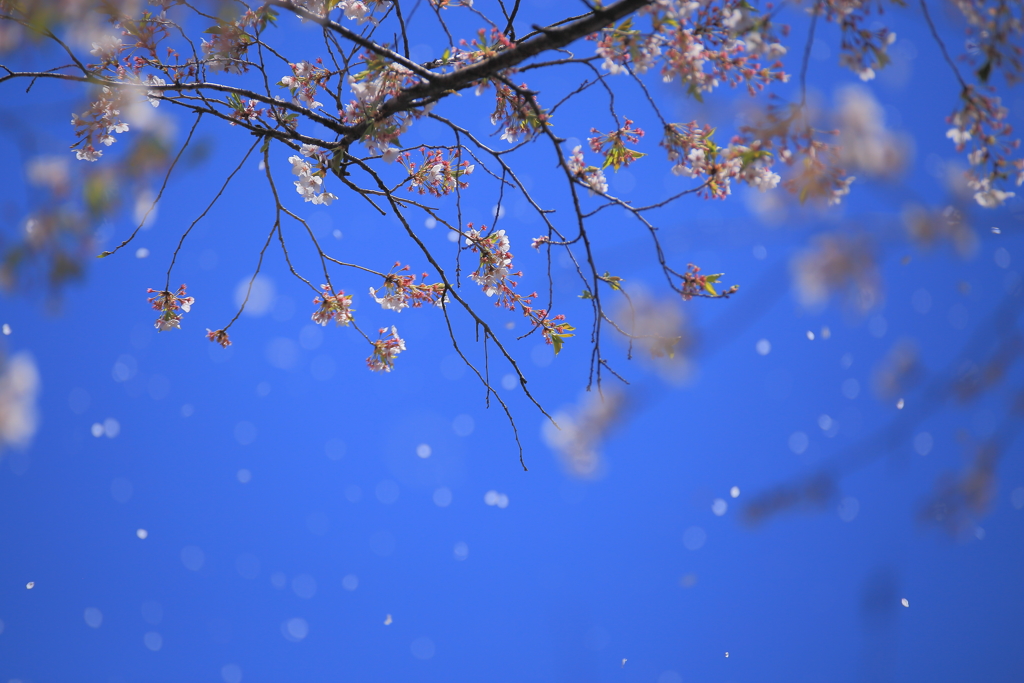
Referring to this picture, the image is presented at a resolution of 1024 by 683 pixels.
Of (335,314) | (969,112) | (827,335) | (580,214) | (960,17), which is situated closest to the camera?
(960,17)

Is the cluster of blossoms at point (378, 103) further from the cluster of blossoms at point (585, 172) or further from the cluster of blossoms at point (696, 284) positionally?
the cluster of blossoms at point (696, 284)

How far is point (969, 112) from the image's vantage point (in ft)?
2.63

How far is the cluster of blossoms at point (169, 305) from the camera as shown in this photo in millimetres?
1297

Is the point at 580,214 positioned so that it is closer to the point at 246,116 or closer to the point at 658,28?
the point at 658,28

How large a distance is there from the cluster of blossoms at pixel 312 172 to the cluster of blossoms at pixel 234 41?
9.2 inches

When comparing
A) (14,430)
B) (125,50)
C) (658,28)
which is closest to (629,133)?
(658,28)

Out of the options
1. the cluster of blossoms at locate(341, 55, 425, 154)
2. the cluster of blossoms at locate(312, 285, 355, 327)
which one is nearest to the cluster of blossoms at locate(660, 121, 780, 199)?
the cluster of blossoms at locate(341, 55, 425, 154)

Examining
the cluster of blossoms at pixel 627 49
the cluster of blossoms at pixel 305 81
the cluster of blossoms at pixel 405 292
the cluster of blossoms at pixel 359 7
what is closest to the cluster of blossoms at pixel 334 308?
the cluster of blossoms at pixel 405 292

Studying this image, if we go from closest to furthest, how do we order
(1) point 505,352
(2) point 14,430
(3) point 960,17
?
(3) point 960,17, (1) point 505,352, (2) point 14,430

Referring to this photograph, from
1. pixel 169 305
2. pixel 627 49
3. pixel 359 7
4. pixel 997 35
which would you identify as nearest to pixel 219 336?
pixel 169 305

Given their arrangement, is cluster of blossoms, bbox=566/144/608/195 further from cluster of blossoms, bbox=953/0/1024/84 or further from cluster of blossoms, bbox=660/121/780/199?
cluster of blossoms, bbox=953/0/1024/84

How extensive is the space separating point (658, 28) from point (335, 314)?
930mm

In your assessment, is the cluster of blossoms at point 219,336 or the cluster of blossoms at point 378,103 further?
the cluster of blossoms at point 219,336

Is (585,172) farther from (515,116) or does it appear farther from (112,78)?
(112,78)
